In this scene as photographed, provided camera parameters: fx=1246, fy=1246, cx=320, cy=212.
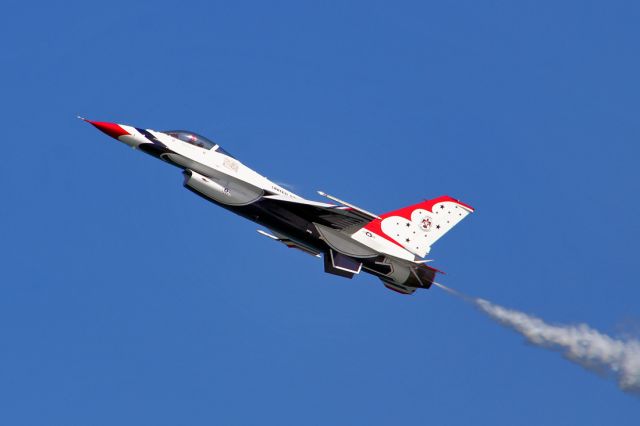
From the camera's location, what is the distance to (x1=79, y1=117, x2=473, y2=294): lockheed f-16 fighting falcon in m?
35.0

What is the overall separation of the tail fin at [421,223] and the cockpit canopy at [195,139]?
16.2 ft

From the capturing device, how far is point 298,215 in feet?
116

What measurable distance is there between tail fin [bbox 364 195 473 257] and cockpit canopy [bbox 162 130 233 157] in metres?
4.95

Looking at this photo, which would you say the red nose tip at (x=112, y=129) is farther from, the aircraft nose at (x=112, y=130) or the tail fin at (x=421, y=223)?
the tail fin at (x=421, y=223)

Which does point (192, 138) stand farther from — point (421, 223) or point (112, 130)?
point (421, 223)

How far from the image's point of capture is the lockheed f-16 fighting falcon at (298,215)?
35.0m

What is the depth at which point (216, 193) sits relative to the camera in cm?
3497

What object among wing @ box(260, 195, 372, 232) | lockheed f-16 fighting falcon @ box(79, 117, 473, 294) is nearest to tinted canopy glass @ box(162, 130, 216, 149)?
lockheed f-16 fighting falcon @ box(79, 117, 473, 294)

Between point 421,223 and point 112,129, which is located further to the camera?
point 421,223

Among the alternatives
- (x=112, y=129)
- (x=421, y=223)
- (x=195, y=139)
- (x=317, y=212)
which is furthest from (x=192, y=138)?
(x=421, y=223)

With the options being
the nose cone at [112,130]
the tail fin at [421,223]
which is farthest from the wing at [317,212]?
the nose cone at [112,130]

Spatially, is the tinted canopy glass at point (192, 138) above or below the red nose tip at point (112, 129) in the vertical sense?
above

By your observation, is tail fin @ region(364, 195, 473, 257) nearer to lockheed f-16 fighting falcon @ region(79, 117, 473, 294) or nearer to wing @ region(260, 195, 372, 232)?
lockheed f-16 fighting falcon @ region(79, 117, 473, 294)

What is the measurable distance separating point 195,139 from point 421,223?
727cm
